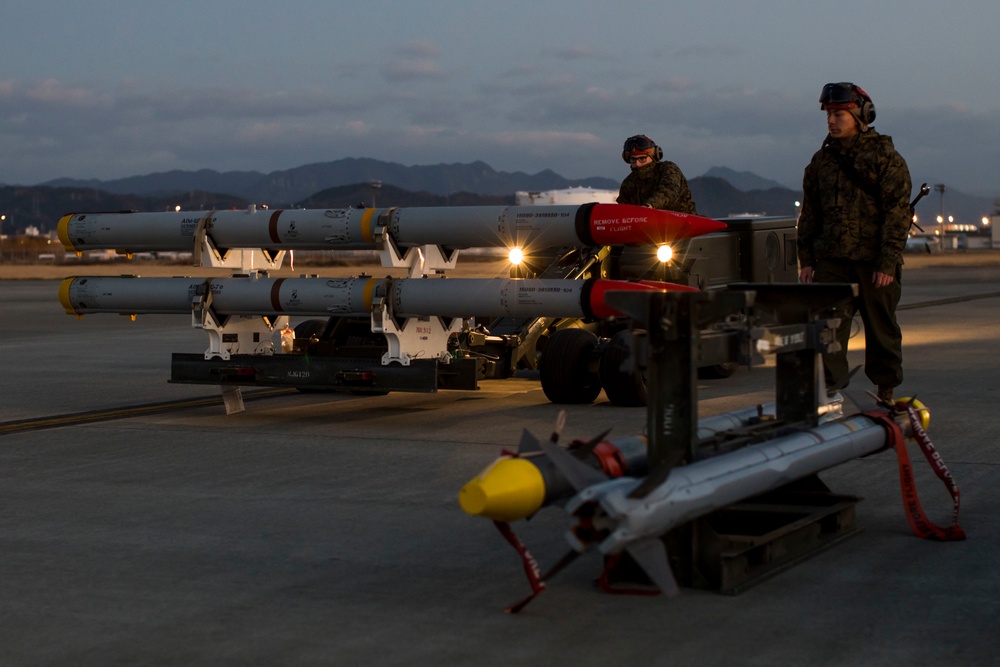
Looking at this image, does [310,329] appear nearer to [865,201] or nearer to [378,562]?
[865,201]

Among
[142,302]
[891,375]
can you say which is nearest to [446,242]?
[142,302]

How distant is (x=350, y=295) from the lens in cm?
1048

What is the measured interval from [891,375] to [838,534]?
3.16 meters

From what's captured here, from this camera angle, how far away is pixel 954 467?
26.5ft

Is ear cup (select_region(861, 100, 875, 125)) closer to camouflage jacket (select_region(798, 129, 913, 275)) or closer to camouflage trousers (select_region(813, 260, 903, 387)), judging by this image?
camouflage jacket (select_region(798, 129, 913, 275))

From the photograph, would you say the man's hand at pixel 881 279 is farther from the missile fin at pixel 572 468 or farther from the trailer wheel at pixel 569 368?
the missile fin at pixel 572 468

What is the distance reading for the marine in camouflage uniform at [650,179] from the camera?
1242 cm

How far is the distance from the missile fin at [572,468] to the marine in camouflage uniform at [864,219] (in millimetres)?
4250

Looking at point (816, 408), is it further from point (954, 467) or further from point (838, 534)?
point (954, 467)

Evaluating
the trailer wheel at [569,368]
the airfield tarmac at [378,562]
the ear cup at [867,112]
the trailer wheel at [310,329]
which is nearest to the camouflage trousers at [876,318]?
the airfield tarmac at [378,562]

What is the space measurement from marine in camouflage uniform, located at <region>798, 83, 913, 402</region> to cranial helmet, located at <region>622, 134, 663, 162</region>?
3635mm

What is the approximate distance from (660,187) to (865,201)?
3563 millimetres

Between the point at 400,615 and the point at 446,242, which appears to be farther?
the point at 446,242

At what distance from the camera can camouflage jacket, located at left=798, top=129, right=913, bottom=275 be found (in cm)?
884
